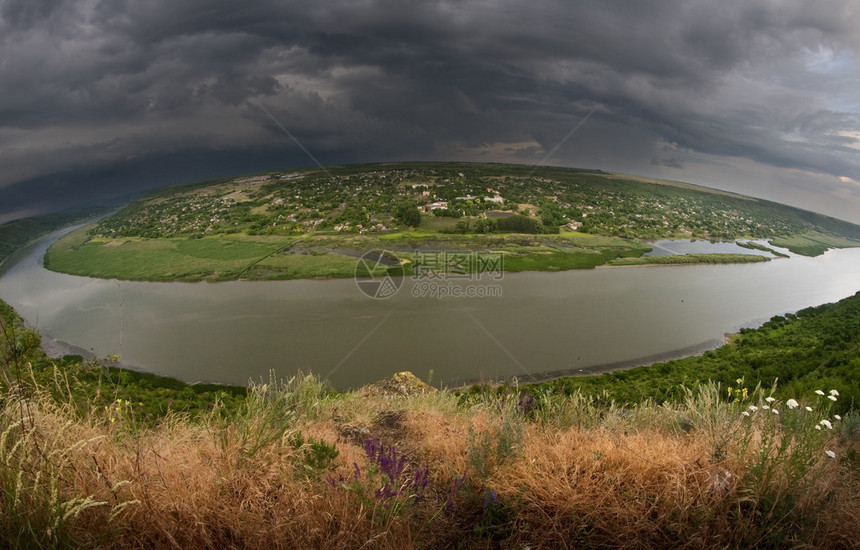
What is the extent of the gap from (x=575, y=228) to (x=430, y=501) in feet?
216

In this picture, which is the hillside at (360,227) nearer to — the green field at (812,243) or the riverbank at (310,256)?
the riverbank at (310,256)

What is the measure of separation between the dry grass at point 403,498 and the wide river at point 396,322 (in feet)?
43.1

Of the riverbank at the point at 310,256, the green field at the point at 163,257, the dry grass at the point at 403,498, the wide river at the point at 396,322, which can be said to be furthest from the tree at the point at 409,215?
the dry grass at the point at 403,498

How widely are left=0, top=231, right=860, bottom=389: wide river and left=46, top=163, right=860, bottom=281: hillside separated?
392cm

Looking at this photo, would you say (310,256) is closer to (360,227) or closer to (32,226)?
(360,227)

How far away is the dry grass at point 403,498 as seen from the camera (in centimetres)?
201

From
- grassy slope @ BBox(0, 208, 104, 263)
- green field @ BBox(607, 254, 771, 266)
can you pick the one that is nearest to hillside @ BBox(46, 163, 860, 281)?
green field @ BBox(607, 254, 771, 266)

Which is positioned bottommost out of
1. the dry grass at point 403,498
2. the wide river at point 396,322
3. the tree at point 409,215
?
the wide river at point 396,322

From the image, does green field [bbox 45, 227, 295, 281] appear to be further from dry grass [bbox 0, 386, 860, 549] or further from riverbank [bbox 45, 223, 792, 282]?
dry grass [bbox 0, 386, 860, 549]

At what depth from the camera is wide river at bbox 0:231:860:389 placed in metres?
19.8

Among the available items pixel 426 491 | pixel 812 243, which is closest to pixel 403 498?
pixel 426 491

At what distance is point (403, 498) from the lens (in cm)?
234

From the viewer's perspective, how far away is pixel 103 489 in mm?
2094

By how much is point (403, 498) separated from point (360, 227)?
48184 millimetres
